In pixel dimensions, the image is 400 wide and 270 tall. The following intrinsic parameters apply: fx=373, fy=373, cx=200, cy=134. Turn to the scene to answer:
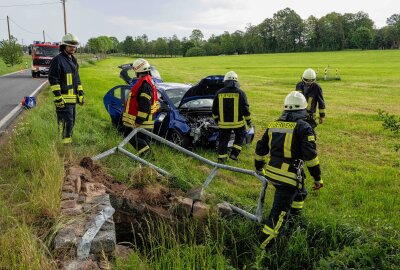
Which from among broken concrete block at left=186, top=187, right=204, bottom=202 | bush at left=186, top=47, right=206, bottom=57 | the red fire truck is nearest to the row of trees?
bush at left=186, top=47, right=206, bottom=57

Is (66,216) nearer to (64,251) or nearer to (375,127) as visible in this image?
(64,251)

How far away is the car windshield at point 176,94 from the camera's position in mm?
8664

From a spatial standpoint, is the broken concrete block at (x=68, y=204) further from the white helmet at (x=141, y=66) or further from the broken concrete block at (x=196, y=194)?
the white helmet at (x=141, y=66)

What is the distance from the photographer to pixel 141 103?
20.8 ft

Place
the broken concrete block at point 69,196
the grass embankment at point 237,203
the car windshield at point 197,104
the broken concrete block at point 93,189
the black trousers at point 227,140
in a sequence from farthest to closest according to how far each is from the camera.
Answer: the car windshield at point 197,104 < the black trousers at point 227,140 < the broken concrete block at point 93,189 < the broken concrete block at point 69,196 < the grass embankment at point 237,203

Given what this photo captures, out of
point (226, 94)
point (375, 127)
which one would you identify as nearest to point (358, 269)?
point (226, 94)

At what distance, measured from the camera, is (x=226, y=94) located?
23.1 feet

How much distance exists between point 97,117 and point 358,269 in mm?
8769

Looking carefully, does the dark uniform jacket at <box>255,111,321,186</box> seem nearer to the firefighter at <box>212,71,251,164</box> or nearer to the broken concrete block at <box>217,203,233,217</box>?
the broken concrete block at <box>217,203,233,217</box>

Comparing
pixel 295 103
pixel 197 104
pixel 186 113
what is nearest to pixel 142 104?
pixel 186 113

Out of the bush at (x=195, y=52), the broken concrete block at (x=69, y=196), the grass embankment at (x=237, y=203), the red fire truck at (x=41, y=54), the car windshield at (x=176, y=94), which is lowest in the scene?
A: the grass embankment at (x=237, y=203)

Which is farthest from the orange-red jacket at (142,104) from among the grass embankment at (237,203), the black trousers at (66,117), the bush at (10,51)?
the bush at (10,51)

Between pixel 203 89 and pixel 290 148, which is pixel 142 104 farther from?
pixel 290 148

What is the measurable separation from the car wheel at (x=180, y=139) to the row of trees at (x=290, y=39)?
87.7m
